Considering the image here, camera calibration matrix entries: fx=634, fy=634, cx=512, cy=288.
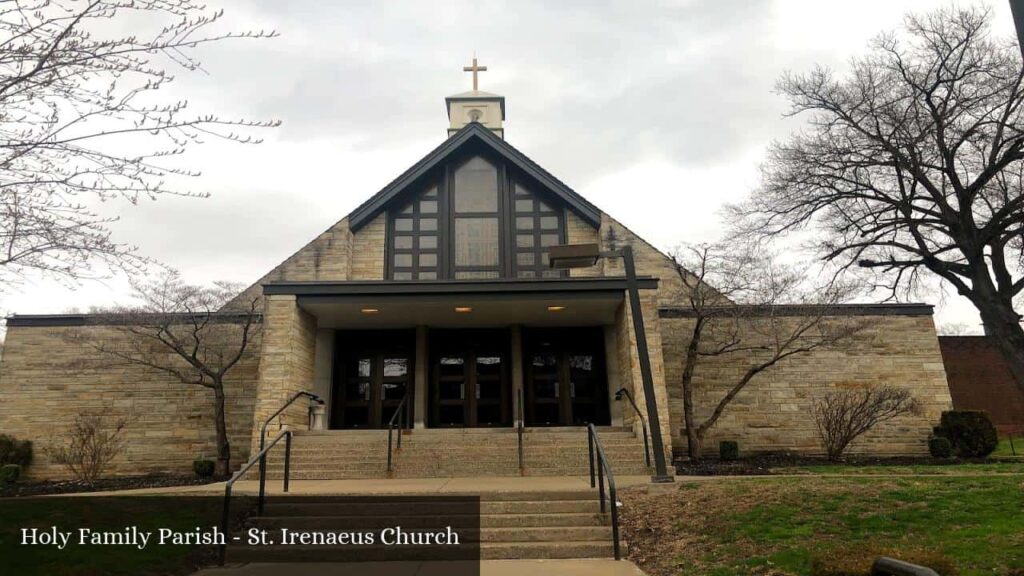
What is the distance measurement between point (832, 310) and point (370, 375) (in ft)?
38.3

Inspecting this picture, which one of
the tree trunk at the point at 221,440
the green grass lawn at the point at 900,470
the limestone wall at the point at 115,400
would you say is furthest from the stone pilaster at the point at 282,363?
the green grass lawn at the point at 900,470

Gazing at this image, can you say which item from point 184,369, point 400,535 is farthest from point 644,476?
point 184,369

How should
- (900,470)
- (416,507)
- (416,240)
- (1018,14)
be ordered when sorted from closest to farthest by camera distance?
(1018,14) → (416,507) → (900,470) → (416,240)

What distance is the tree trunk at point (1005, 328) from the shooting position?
9.94 m

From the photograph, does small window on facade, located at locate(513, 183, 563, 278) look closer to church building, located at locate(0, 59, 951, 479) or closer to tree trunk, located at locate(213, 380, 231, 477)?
church building, located at locate(0, 59, 951, 479)

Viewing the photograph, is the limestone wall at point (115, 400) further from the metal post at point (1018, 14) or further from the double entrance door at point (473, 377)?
the metal post at point (1018, 14)

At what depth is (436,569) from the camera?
5898 millimetres

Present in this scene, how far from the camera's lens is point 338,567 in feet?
20.1

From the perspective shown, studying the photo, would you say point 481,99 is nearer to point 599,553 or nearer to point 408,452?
point 408,452

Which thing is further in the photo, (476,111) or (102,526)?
(476,111)

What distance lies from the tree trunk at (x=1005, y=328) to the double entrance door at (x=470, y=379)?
392 inches

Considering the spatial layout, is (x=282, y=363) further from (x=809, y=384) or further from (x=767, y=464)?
(x=809, y=384)

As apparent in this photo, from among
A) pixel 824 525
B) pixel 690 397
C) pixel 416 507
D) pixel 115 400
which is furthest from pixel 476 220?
pixel 824 525

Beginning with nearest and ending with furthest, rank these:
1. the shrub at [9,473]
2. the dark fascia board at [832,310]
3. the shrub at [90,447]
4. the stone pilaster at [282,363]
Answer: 1. the stone pilaster at [282,363]
2. the shrub at [90,447]
3. the shrub at [9,473]
4. the dark fascia board at [832,310]
